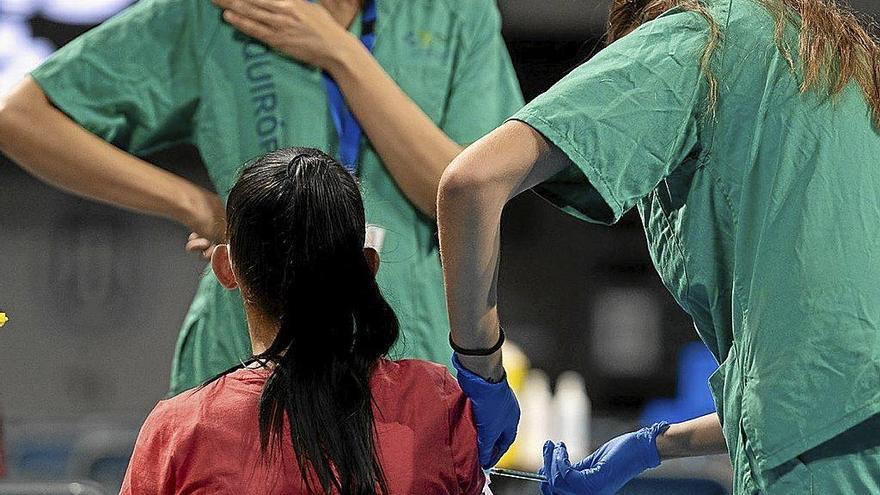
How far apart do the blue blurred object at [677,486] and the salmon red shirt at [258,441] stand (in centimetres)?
133

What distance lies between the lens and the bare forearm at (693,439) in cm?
118

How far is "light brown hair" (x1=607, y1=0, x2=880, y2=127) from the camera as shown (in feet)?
3.11

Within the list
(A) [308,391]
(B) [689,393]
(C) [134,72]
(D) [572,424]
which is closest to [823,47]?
(A) [308,391]

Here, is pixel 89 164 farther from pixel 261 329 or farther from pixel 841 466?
pixel 841 466

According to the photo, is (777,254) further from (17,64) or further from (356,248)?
(17,64)

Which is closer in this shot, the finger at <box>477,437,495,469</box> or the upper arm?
the upper arm

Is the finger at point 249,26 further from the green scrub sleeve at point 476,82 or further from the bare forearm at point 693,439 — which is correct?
the bare forearm at point 693,439

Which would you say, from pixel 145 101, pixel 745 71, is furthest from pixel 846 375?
pixel 145 101

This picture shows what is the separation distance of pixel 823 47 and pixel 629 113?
→ 0.55 feet

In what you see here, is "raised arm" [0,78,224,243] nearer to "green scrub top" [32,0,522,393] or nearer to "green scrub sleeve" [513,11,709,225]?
"green scrub top" [32,0,522,393]

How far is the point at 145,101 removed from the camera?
1458 mm

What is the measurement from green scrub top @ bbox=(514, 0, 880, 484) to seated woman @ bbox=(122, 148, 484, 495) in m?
0.20

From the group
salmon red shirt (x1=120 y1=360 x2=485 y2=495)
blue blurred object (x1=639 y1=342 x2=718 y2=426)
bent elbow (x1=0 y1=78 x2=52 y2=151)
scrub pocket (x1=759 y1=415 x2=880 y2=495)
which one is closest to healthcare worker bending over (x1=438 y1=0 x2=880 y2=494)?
scrub pocket (x1=759 y1=415 x2=880 y2=495)

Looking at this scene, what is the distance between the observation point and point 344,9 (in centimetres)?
146
